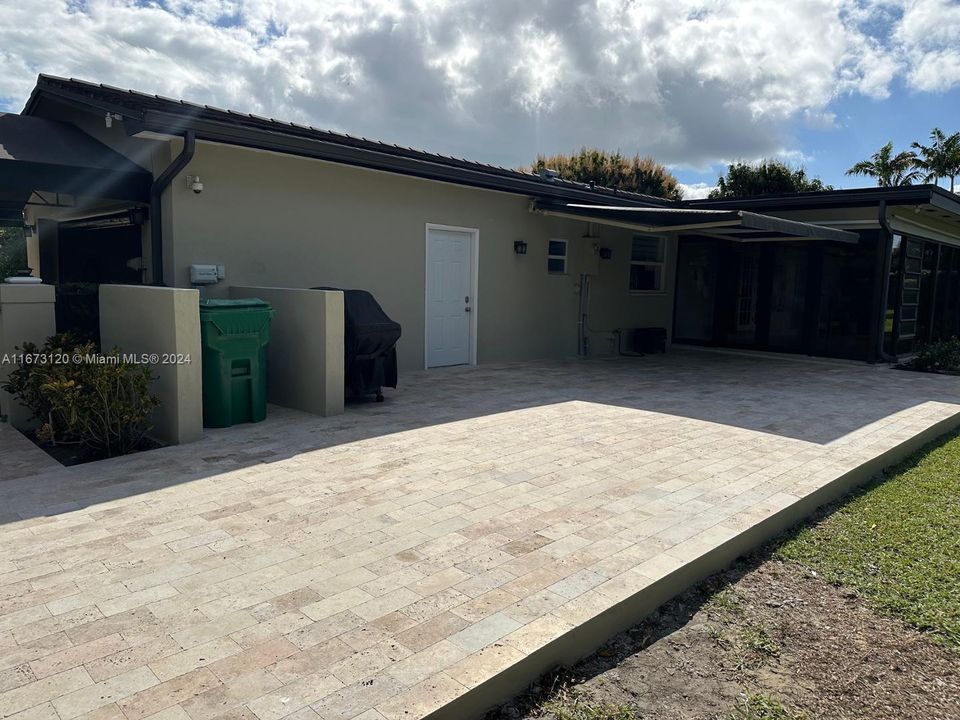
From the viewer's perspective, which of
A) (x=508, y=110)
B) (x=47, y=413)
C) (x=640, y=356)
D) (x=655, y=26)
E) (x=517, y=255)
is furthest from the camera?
(x=508, y=110)

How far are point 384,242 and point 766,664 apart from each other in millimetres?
7142

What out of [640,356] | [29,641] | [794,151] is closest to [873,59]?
[640,356]

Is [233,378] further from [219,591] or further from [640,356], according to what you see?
[640,356]

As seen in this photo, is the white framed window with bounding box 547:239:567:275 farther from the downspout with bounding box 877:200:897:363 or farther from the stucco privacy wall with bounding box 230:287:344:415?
the stucco privacy wall with bounding box 230:287:344:415

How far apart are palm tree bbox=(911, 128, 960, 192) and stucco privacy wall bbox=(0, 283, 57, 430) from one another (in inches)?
1521

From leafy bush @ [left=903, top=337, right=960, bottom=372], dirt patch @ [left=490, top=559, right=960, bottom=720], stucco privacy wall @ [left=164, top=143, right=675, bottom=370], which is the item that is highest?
stucco privacy wall @ [left=164, top=143, right=675, bottom=370]

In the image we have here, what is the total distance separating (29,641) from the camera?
8.19 feet

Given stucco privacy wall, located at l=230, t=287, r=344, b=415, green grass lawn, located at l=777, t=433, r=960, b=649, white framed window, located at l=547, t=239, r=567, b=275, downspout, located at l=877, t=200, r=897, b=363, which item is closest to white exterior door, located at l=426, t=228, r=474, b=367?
white framed window, located at l=547, t=239, r=567, b=275

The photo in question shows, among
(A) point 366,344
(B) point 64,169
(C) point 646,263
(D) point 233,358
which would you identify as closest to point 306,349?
→ (A) point 366,344

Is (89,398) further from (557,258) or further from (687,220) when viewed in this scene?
(557,258)

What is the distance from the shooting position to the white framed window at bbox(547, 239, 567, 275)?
1148 centimetres

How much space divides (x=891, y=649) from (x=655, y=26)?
54.6ft

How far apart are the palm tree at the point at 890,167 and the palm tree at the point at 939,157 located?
437 millimetres

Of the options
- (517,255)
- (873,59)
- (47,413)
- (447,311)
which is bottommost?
(47,413)
